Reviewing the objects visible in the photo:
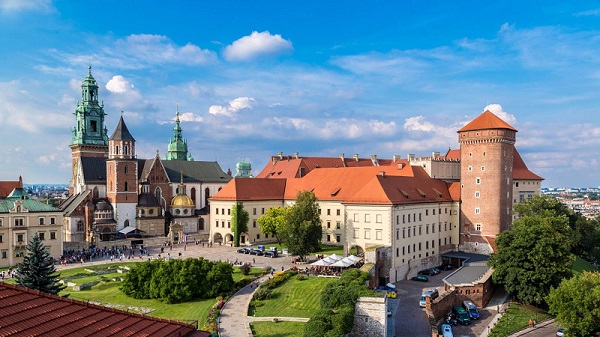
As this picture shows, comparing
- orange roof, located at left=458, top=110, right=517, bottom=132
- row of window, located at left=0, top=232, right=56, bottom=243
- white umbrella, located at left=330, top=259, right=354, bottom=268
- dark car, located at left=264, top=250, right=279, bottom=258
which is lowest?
dark car, located at left=264, top=250, right=279, bottom=258

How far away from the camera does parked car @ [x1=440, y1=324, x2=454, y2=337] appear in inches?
1466

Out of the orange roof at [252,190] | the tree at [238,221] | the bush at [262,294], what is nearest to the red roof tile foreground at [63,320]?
the bush at [262,294]

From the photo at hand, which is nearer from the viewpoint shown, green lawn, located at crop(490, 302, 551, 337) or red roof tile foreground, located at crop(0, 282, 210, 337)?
red roof tile foreground, located at crop(0, 282, 210, 337)

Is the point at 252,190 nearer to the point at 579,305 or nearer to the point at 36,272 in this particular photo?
the point at 36,272

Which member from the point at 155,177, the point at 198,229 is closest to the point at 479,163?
the point at 198,229

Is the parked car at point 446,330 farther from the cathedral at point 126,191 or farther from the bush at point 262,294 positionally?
the cathedral at point 126,191

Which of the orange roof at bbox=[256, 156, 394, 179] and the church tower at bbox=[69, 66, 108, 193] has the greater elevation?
the church tower at bbox=[69, 66, 108, 193]

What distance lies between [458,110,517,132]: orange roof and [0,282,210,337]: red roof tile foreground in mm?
54645

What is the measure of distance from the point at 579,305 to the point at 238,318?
2595 cm

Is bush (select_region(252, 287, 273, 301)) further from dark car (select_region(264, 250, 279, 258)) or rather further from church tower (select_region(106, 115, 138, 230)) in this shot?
church tower (select_region(106, 115, 138, 230))

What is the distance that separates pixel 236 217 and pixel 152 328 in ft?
174

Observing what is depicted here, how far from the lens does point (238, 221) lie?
6850 centimetres

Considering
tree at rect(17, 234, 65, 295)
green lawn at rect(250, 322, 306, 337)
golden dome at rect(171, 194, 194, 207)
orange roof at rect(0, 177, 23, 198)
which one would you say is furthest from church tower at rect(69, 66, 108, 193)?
green lawn at rect(250, 322, 306, 337)

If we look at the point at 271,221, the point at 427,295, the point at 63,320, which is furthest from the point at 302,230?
the point at 63,320
